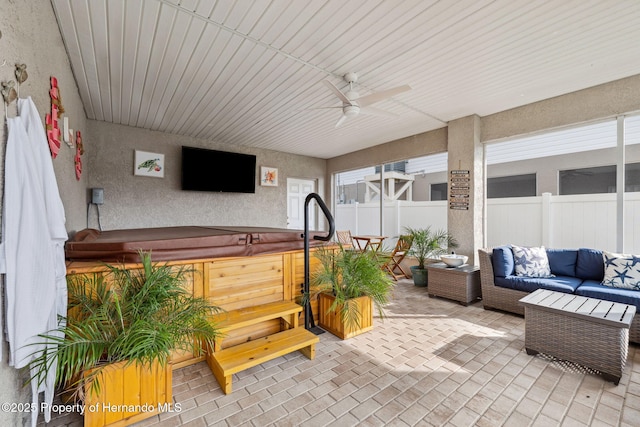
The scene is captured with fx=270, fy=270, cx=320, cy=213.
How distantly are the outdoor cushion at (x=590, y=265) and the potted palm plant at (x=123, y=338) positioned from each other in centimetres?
412

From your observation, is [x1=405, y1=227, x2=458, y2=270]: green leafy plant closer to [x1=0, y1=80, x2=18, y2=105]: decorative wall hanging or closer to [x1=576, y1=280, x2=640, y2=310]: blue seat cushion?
[x1=576, y1=280, x2=640, y2=310]: blue seat cushion

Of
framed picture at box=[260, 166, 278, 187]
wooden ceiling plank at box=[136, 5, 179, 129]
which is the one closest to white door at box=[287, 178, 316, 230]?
framed picture at box=[260, 166, 278, 187]

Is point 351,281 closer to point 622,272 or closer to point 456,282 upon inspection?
point 456,282

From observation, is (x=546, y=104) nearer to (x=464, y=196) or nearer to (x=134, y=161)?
(x=464, y=196)

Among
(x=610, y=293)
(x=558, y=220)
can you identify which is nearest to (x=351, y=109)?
(x=610, y=293)

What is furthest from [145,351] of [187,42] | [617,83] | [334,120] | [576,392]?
[617,83]

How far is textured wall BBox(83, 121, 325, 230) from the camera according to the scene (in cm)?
462

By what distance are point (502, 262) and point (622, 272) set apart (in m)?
1.04

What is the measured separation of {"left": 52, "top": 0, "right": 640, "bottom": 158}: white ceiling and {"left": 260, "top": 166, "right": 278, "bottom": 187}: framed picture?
2.23m

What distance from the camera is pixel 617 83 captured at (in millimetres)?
3207

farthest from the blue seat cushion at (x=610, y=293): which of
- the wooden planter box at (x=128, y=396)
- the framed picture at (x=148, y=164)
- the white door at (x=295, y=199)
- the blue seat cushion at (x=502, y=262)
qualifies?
the framed picture at (x=148, y=164)

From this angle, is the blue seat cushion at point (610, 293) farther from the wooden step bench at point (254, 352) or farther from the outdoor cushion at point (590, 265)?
the wooden step bench at point (254, 352)

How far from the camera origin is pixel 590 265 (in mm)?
3195

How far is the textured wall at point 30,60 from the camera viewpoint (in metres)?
1.17
